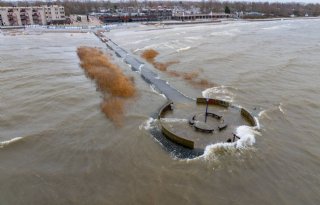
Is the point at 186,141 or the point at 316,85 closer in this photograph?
the point at 186,141

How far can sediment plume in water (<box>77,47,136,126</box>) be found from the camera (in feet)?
113

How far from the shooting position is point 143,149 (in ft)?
86.4

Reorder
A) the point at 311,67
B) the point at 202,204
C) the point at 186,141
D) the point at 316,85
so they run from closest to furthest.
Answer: the point at 202,204
the point at 186,141
the point at 316,85
the point at 311,67

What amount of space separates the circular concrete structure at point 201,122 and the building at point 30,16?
118 meters

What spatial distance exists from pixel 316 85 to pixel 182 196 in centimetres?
3304

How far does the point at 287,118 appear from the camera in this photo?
3206 cm

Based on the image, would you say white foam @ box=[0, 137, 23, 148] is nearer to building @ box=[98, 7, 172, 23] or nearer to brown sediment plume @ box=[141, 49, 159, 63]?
brown sediment plume @ box=[141, 49, 159, 63]

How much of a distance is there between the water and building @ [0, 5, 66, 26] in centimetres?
8779

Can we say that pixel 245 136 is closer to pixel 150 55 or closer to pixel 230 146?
pixel 230 146

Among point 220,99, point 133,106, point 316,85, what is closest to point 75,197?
point 133,106

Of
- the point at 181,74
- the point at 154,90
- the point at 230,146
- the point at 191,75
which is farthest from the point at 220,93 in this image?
the point at 230,146

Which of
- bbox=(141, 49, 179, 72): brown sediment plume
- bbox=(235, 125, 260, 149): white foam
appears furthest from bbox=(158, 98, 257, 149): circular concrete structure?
bbox=(141, 49, 179, 72): brown sediment plume

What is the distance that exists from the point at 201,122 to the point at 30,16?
4883 inches

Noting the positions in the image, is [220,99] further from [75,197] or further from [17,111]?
[17,111]
